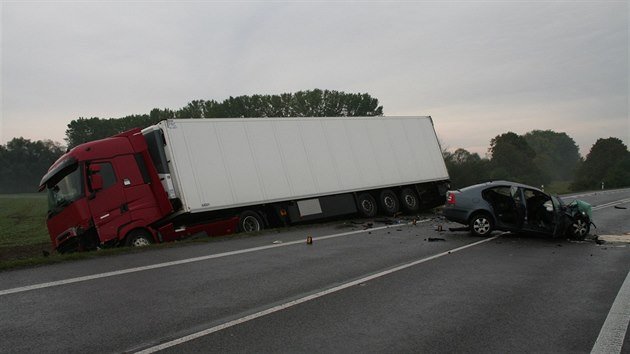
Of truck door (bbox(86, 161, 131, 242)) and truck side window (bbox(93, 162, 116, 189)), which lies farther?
truck side window (bbox(93, 162, 116, 189))

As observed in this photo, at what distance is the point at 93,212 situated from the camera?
1098cm

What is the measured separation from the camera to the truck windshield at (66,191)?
1120 cm

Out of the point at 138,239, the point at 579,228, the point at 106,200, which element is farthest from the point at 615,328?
the point at 106,200

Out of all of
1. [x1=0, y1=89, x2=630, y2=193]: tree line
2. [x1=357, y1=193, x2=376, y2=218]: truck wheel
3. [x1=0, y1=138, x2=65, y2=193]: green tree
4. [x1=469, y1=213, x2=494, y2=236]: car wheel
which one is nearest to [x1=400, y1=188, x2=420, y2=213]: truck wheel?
[x1=357, y1=193, x2=376, y2=218]: truck wheel

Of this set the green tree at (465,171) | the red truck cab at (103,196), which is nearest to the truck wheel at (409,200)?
the red truck cab at (103,196)

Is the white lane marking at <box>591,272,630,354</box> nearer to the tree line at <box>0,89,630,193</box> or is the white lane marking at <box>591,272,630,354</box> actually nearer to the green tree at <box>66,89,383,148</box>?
the tree line at <box>0,89,630,193</box>

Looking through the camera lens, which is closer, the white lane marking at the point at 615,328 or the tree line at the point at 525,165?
the white lane marking at the point at 615,328

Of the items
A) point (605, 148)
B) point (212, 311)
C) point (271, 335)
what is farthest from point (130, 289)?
point (605, 148)

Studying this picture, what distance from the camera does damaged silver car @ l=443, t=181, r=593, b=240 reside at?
12203 mm

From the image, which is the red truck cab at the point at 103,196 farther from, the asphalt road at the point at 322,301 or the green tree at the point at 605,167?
the green tree at the point at 605,167

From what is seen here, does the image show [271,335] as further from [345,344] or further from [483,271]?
[483,271]

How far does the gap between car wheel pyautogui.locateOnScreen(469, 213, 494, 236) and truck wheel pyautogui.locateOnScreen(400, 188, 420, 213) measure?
668 centimetres

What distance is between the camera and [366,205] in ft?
59.4

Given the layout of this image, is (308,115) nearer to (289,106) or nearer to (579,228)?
(289,106)
